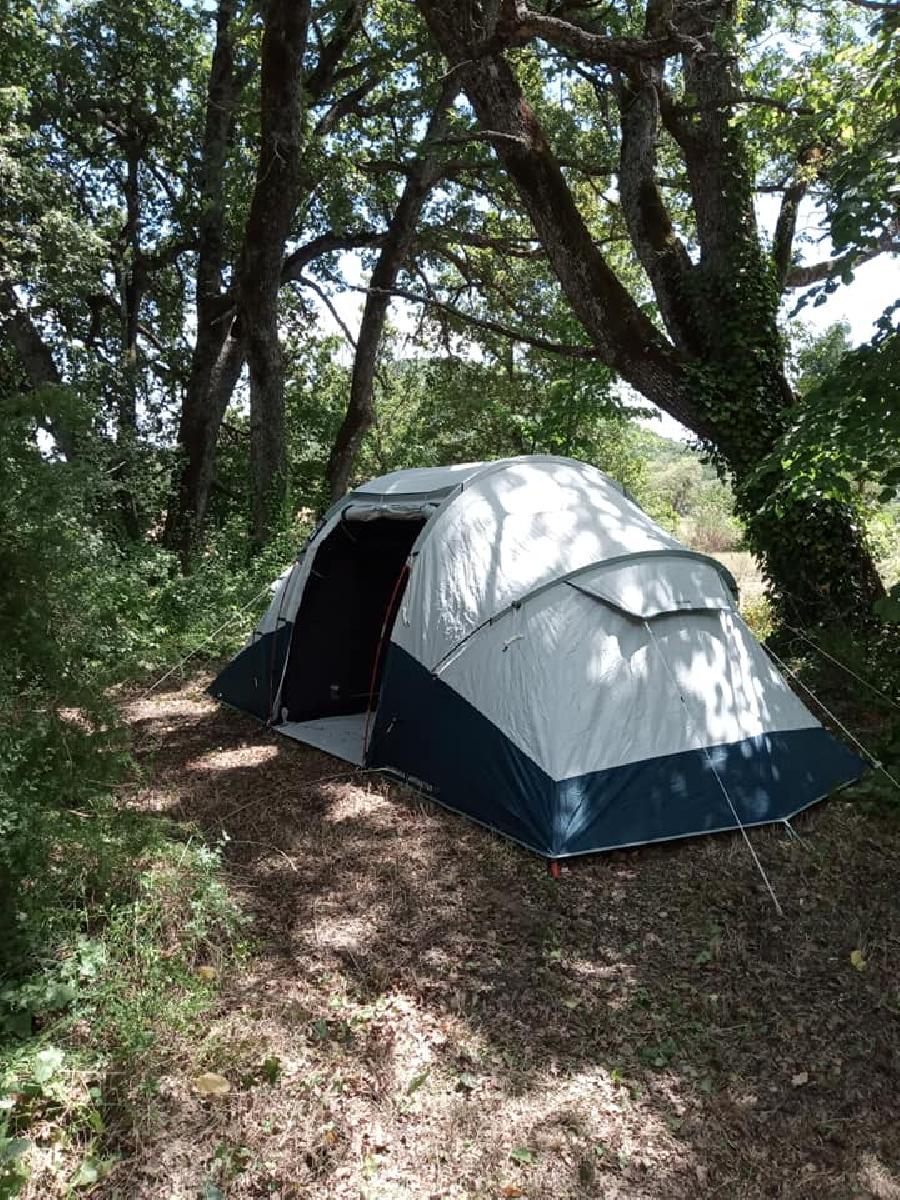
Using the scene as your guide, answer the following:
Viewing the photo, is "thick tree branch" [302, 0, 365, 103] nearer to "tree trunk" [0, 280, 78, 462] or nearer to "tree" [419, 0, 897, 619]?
"tree" [419, 0, 897, 619]

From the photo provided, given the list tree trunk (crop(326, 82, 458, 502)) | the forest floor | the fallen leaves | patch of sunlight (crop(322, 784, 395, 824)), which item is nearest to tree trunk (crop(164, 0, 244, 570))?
tree trunk (crop(326, 82, 458, 502))

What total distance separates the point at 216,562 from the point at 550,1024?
764 cm

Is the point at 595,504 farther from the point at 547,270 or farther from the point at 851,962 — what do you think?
the point at 547,270

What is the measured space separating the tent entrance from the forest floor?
1.77 m

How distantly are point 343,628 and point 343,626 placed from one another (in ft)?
0.05

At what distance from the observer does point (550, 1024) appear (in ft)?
9.98

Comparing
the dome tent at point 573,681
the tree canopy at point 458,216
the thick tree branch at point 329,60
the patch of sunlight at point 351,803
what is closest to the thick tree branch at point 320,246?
the tree canopy at point 458,216

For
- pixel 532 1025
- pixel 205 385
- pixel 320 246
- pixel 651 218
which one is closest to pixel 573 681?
pixel 532 1025

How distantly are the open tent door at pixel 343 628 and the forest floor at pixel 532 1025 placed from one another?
1726 millimetres

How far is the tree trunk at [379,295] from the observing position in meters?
10.6

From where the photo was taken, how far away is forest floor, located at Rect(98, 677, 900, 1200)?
2.39 m

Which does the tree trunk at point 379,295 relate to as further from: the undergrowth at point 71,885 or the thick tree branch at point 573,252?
the undergrowth at point 71,885

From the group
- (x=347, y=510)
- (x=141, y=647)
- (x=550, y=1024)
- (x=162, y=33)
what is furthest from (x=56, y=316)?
(x=550, y=1024)

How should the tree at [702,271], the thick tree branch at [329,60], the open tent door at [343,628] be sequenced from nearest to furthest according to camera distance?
1. the open tent door at [343,628]
2. the tree at [702,271]
3. the thick tree branch at [329,60]
